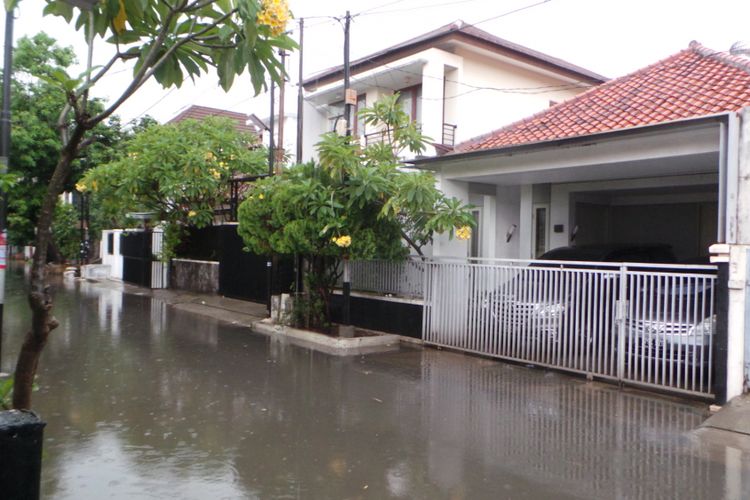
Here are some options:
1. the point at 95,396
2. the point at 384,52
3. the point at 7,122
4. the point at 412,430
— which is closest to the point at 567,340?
the point at 412,430

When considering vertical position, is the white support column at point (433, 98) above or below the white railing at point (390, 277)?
above

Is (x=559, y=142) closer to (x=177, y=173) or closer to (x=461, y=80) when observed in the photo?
(x=461, y=80)

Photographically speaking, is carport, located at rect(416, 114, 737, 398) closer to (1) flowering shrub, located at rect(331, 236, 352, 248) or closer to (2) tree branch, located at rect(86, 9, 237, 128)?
(1) flowering shrub, located at rect(331, 236, 352, 248)

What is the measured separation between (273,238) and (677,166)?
691 centimetres

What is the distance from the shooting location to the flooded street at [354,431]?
4930 mm

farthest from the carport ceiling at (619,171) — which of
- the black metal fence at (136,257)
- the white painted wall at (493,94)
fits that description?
the black metal fence at (136,257)

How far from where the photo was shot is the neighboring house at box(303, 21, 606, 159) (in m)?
16.6

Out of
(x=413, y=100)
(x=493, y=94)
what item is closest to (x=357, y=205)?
(x=413, y=100)

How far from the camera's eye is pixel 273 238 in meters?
11.5

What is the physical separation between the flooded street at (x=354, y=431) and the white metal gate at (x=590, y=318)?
30cm

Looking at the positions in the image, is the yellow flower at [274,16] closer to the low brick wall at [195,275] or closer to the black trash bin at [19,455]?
the black trash bin at [19,455]

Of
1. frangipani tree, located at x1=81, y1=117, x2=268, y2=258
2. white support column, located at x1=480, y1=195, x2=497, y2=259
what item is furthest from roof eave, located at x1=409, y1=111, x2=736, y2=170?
frangipani tree, located at x1=81, y1=117, x2=268, y2=258

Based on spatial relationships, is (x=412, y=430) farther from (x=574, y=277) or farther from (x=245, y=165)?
(x=245, y=165)

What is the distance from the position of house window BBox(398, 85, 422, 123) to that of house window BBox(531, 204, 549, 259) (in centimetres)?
526
